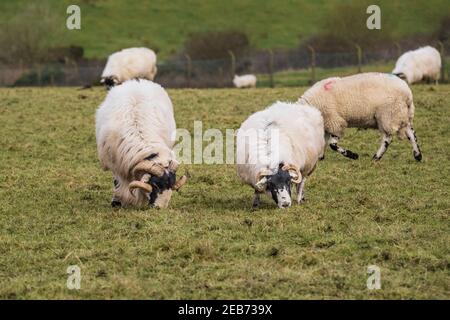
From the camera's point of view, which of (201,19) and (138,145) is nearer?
(138,145)

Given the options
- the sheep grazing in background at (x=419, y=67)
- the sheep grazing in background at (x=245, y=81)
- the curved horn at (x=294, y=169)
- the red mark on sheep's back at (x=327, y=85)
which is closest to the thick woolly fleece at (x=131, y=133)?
the curved horn at (x=294, y=169)

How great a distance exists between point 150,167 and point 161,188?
306 mm

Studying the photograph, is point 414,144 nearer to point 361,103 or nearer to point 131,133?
point 361,103

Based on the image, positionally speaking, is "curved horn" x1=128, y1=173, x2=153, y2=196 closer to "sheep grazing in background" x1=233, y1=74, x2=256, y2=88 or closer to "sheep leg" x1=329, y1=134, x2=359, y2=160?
"sheep leg" x1=329, y1=134, x2=359, y2=160

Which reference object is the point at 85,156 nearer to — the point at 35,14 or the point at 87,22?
the point at 35,14

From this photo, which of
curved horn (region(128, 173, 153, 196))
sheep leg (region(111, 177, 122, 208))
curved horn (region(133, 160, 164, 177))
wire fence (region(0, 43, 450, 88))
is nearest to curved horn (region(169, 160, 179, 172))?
curved horn (region(133, 160, 164, 177))

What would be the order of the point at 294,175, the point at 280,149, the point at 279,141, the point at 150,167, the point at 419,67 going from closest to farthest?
the point at 150,167 → the point at 294,175 → the point at 280,149 → the point at 279,141 → the point at 419,67

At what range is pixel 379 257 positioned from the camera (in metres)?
8.63

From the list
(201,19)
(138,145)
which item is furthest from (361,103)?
(201,19)

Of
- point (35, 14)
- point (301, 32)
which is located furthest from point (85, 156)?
point (301, 32)

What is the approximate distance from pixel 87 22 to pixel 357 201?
44.5 meters

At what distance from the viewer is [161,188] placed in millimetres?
10875

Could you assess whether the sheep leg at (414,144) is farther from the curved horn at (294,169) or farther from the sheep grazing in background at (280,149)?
the curved horn at (294,169)

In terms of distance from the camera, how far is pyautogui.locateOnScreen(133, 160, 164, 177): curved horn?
424 inches
